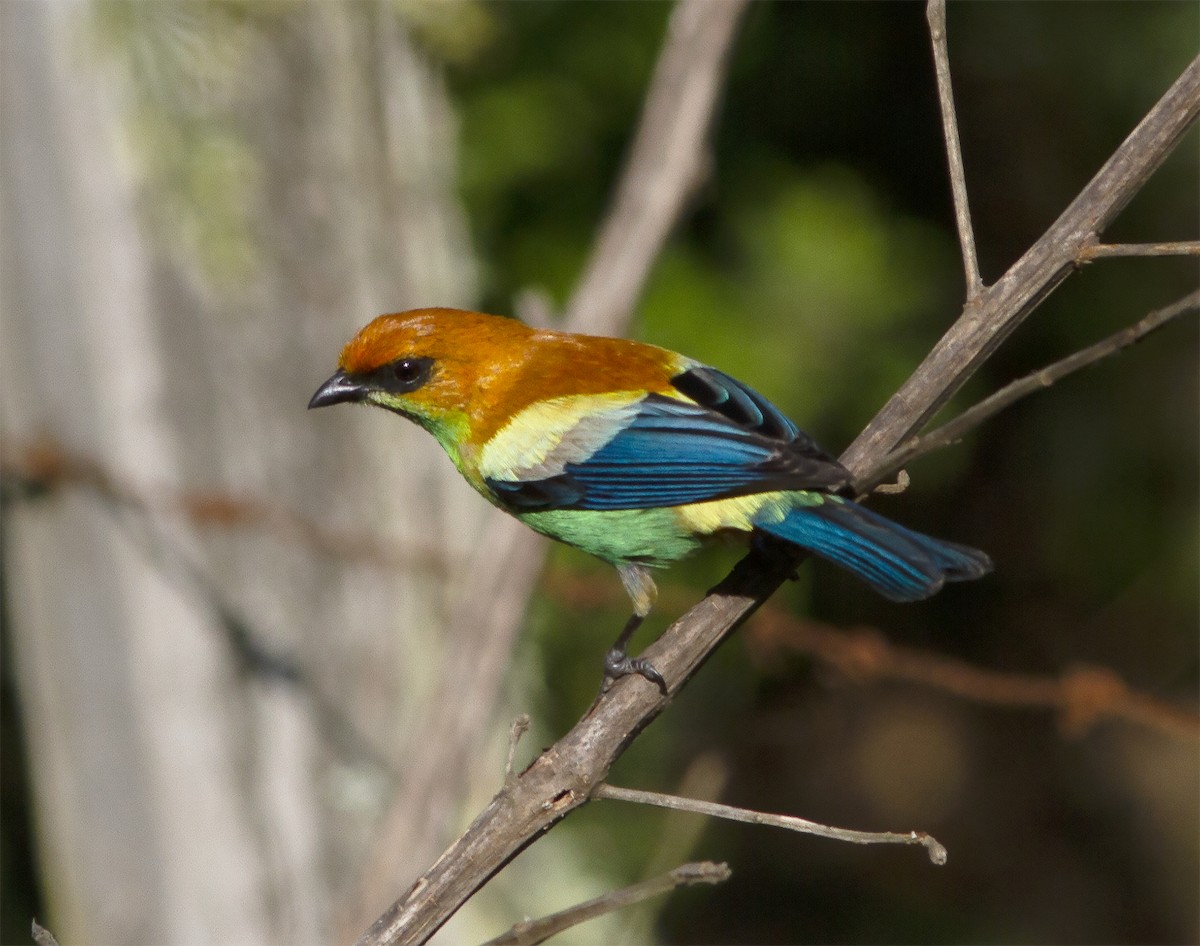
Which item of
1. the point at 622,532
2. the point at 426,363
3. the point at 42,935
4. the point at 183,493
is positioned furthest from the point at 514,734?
the point at 183,493

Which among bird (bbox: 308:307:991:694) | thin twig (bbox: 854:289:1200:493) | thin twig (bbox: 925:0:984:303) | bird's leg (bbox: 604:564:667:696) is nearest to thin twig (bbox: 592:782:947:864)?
thin twig (bbox: 854:289:1200:493)

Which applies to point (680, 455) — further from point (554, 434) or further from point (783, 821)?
point (783, 821)

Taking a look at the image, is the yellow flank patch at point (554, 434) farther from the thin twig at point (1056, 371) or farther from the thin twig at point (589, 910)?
the thin twig at point (589, 910)

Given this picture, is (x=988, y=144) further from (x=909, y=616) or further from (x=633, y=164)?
(x=633, y=164)

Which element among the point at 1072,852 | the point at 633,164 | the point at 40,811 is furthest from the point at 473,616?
the point at 1072,852

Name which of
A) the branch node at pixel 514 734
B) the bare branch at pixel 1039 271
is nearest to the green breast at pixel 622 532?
the bare branch at pixel 1039 271

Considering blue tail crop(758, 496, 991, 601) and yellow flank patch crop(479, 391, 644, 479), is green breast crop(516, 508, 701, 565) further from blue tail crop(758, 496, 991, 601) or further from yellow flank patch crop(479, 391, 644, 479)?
blue tail crop(758, 496, 991, 601)

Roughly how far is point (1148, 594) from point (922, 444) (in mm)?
6145

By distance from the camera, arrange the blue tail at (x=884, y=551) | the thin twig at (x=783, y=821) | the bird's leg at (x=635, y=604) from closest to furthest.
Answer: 1. the thin twig at (x=783, y=821)
2. the blue tail at (x=884, y=551)
3. the bird's leg at (x=635, y=604)

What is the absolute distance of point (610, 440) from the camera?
3.27 m

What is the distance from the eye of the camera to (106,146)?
14.5 ft

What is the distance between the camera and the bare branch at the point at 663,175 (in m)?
4.07

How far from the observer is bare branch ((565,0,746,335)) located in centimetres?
407

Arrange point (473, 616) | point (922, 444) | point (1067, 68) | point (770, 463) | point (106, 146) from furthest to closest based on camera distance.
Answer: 1. point (1067, 68)
2. point (106, 146)
3. point (473, 616)
4. point (770, 463)
5. point (922, 444)
